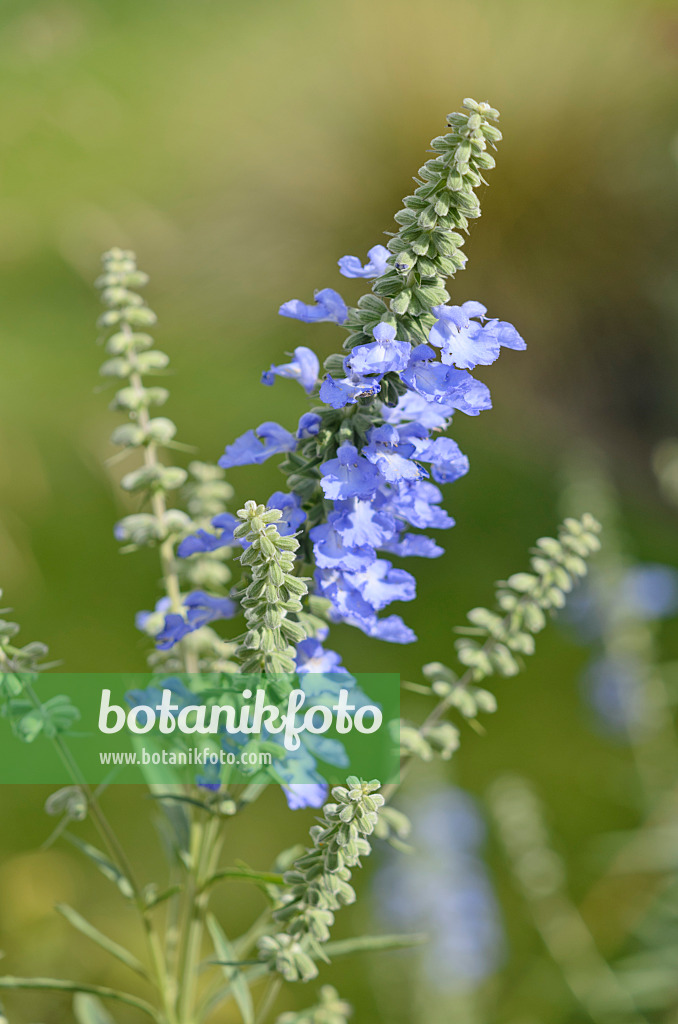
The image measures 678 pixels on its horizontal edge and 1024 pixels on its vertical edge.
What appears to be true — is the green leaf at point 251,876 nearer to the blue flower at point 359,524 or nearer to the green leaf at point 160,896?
the green leaf at point 160,896

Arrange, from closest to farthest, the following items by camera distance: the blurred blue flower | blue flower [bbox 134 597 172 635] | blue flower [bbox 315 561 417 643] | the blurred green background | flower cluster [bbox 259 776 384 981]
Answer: flower cluster [bbox 259 776 384 981] → blue flower [bbox 315 561 417 643] → blue flower [bbox 134 597 172 635] → the blurred blue flower → the blurred green background

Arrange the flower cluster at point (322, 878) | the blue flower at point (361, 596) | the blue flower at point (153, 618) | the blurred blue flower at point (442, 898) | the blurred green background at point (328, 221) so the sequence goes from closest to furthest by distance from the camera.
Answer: the flower cluster at point (322, 878), the blue flower at point (361, 596), the blue flower at point (153, 618), the blurred blue flower at point (442, 898), the blurred green background at point (328, 221)

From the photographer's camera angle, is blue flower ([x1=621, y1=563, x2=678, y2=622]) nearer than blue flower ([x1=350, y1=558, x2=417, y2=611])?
No

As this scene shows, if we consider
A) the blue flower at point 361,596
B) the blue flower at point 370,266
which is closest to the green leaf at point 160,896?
the blue flower at point 361,596

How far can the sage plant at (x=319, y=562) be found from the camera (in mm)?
448

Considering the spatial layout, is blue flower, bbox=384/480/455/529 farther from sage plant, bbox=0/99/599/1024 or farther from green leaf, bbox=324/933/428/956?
green leaf, bbox=324/933/428/956

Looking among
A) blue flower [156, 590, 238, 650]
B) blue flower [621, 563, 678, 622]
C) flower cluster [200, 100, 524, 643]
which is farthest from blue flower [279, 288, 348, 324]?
blue flower [621, 563, 678, 622]

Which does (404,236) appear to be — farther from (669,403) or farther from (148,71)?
(148,71)

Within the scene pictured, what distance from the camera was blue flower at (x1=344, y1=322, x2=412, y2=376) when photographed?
0.45 meters

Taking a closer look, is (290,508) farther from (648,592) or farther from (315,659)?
(648,592)

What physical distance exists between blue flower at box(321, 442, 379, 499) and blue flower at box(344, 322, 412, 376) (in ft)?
0.18

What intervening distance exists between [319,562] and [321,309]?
0.18 meters

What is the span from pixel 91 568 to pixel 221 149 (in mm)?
1375

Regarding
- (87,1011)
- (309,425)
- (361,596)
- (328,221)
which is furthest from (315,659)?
(328,221)
